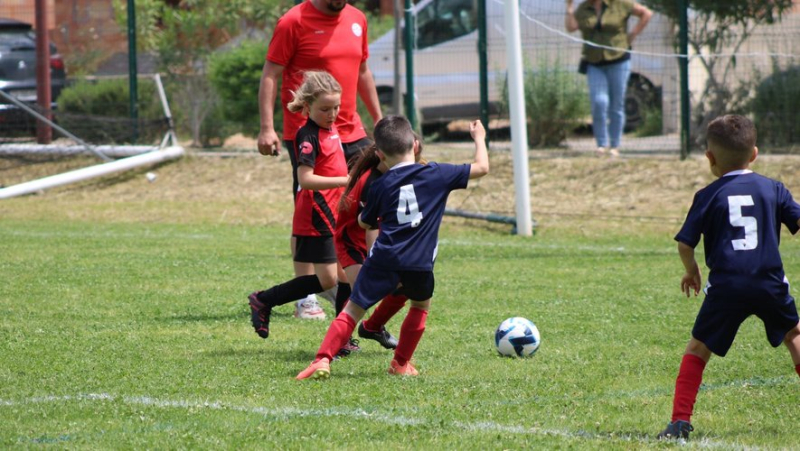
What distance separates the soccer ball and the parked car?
28.3 ft

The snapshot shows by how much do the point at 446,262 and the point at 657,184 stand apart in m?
3.96

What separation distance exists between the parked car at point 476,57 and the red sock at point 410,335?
30.0 feet

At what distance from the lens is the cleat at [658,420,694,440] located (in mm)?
4191

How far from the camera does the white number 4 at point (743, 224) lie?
425cm

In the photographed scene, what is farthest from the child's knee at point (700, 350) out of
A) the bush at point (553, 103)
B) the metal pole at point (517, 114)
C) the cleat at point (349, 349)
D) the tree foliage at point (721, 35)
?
the bush at point (553, 103)

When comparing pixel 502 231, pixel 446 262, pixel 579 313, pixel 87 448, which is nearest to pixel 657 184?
pixel 502 231

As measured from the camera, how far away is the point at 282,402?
480 centimetres

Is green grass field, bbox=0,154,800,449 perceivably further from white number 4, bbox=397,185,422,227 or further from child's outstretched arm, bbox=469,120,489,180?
child's outstretched arm, bbox=469,120,489,180

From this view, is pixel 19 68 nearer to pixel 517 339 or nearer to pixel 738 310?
pixel 517 339

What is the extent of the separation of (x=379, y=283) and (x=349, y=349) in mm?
892

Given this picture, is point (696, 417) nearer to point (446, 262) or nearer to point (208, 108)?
point (446, 262)

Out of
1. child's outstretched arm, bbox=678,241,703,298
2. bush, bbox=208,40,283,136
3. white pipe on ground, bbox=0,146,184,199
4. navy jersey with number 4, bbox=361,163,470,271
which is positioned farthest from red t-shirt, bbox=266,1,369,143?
bush, bbox=208,40,283,136

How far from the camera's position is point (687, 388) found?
4270 millimetres

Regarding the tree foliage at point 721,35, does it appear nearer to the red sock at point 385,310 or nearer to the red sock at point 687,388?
the red sock at point 385,310
